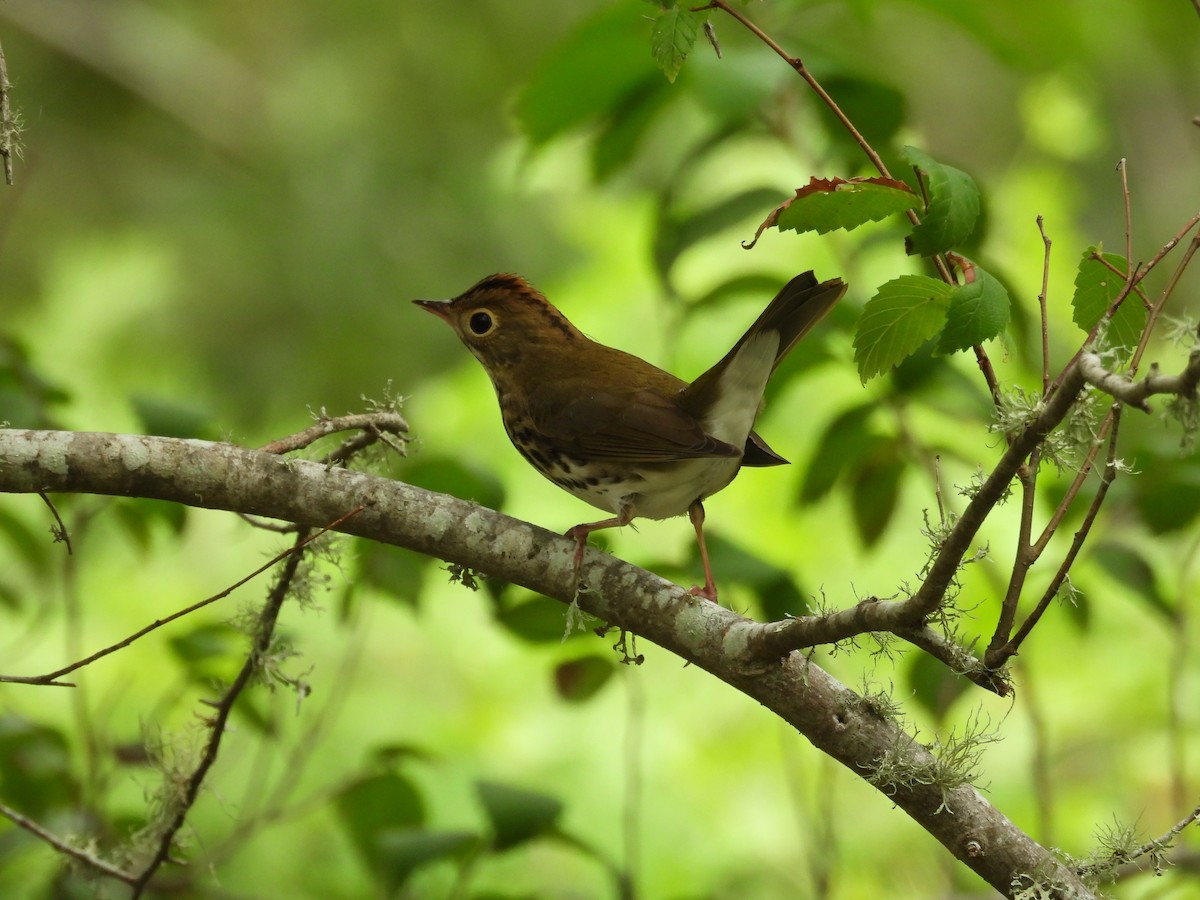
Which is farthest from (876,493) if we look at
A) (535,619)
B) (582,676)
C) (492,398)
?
(492,398)

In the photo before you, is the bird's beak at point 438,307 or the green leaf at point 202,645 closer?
the green leaf at point 202,645

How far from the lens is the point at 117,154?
7.82 meters

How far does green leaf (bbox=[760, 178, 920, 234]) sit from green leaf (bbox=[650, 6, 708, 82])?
265 mm

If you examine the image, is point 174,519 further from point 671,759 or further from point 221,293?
point 221,293

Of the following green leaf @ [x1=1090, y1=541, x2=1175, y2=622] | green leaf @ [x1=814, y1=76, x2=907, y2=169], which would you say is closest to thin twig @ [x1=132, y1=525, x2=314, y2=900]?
green leaf @ [x1=814, y1=76, x2=907, y2=169]

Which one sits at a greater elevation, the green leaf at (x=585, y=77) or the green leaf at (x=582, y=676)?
the green leaf at (x=585, y=77)

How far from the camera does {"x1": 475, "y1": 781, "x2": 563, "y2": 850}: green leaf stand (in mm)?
2545

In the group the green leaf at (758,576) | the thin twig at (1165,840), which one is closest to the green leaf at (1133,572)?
the green leaf at (758,576)

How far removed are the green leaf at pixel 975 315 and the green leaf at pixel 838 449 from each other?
4.42 ft

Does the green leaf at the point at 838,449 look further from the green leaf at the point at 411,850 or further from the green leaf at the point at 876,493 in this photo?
the green leaf at the point at 411,850

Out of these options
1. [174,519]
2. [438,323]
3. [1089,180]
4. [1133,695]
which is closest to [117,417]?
[438,323]

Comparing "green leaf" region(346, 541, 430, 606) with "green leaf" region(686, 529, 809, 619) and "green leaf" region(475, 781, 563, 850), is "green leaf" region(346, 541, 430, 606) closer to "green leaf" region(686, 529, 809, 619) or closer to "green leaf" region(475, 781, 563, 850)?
"green leaf" region(475, 781, 563, 850)

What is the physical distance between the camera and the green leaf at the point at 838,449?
9.67 ft

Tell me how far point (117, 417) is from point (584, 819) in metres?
3.35
